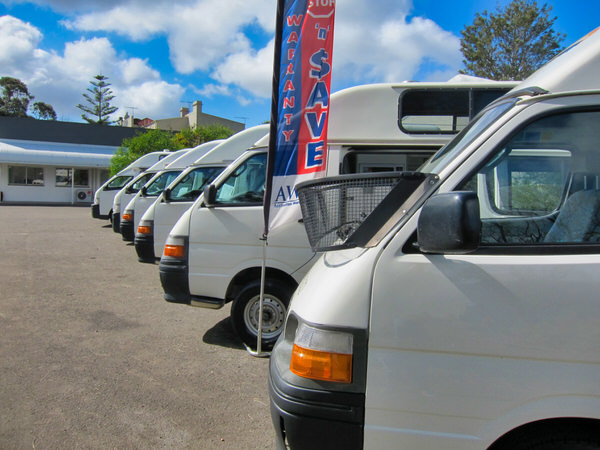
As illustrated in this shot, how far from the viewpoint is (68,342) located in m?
4.95

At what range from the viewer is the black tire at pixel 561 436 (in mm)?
1802

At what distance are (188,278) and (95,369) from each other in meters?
1.30

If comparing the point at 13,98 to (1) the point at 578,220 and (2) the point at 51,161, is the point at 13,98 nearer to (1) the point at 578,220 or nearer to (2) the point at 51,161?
(2) the point at 51,161

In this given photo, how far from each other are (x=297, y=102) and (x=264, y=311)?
7.37ft

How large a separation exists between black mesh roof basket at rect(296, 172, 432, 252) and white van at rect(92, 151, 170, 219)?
1513cm

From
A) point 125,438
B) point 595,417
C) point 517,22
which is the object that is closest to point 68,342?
point 125,438

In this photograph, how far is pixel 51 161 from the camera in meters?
30.3

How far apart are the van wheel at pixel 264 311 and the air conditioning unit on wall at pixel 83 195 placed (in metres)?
31.0

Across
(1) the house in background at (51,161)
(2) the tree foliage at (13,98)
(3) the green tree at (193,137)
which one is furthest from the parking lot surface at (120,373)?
(2) the tree foliage at (13,98)

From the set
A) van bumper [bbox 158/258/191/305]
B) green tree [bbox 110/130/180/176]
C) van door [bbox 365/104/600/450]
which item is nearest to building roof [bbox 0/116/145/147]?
green tree [bbox 110/130/180/176]

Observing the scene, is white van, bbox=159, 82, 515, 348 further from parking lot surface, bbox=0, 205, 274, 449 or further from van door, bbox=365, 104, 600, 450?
van door, bbox=365, 104, 600, 450

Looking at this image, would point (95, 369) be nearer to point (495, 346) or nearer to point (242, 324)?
point (242, 324)

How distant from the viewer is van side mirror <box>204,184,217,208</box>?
5023mm

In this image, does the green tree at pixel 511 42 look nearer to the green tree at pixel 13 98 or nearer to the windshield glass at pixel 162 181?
the windshield glass at pixel 162 181
